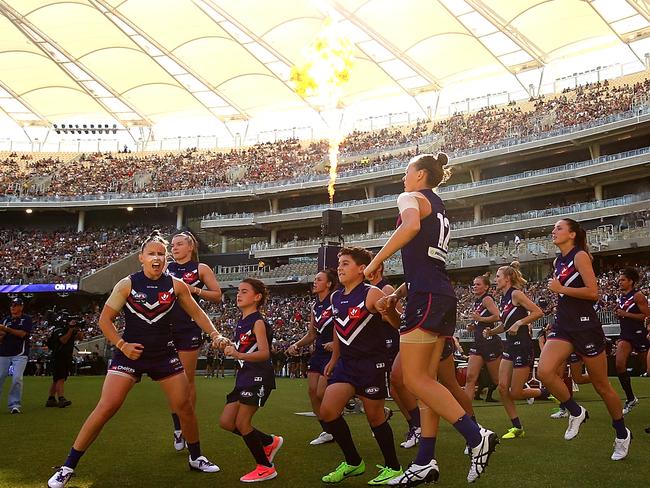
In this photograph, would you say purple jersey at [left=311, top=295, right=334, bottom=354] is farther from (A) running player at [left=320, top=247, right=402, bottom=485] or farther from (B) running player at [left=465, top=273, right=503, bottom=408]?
(B) running player at [left=465, top=273, right=503, bottom=408]

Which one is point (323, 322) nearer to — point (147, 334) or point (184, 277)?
point (184, 277)

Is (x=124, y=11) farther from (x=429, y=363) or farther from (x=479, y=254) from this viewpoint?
(x=429, y=363)

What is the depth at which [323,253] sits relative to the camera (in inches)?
465

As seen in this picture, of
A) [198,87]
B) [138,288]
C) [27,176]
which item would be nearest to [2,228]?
[27,176]

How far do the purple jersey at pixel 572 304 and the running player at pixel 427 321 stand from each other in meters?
2.11

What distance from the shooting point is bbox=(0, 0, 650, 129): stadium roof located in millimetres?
39344

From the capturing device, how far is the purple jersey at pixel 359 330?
5.46 meters

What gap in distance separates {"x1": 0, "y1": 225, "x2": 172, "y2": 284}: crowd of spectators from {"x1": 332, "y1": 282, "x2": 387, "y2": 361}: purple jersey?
42.4 m

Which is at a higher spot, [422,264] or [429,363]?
[422,264]

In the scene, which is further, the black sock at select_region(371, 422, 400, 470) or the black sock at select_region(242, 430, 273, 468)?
the black sock at select_region(242, 430, 273, 468)

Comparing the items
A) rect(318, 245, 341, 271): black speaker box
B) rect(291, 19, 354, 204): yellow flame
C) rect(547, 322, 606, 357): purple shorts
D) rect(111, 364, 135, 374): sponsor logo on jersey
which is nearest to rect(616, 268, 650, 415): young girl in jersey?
rect(547, 322, 606, 357): purple shorts

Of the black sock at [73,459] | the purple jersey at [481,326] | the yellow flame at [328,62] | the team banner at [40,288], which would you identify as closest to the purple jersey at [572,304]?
the purple jersey at [481,326]

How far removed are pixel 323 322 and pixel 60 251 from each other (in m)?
46.3

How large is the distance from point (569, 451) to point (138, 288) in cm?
442
